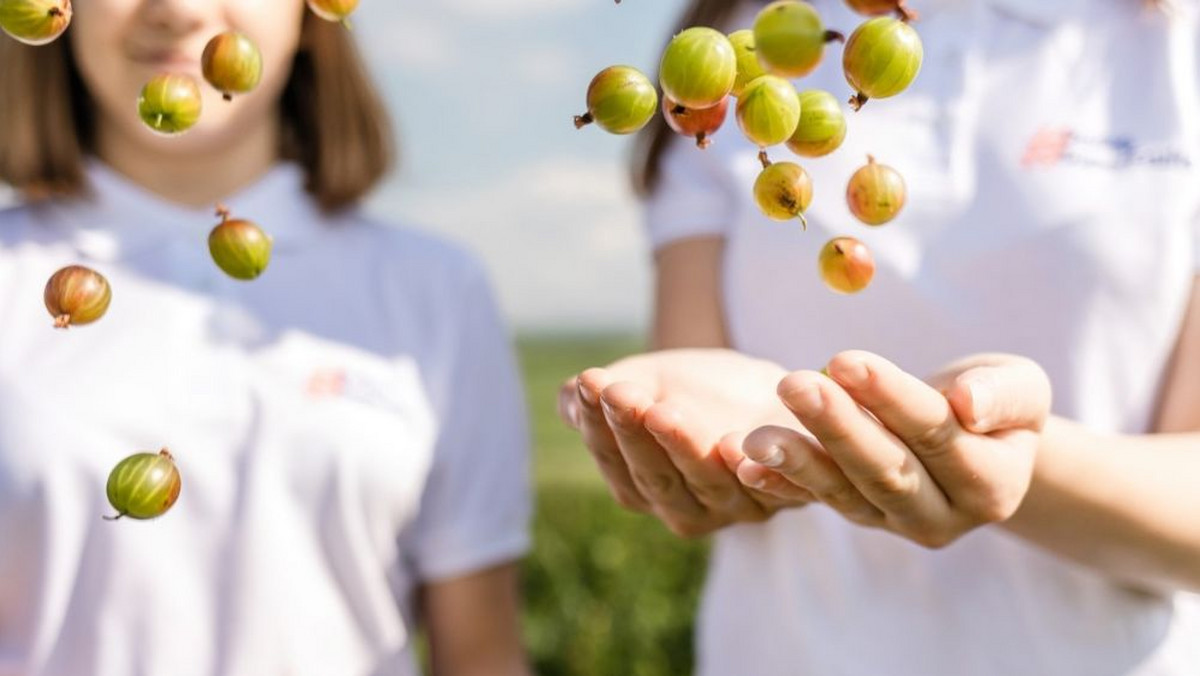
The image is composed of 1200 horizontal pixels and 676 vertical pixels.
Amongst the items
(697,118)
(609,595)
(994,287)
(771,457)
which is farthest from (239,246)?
(609,595)

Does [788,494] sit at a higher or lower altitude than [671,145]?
lower

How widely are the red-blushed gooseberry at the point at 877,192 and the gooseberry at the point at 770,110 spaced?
0.18 meters

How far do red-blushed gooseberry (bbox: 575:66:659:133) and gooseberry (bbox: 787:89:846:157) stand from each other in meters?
0.15

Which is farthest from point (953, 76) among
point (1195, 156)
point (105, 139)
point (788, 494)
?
point (105, 139)

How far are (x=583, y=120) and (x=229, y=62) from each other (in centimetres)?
37

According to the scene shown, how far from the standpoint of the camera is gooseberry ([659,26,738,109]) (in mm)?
1205

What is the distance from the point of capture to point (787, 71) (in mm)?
1180

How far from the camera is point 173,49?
1989 mm

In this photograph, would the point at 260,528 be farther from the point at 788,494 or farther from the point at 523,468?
the point at 788,494

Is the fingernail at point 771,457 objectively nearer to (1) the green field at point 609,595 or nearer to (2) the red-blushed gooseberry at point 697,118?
(2) the red-blushed gooseberry at point 697,118

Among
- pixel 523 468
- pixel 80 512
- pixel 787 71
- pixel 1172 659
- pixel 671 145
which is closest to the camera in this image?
pixel 787 71

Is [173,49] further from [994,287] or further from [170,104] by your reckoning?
[994,287]

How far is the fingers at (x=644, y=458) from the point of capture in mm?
1511

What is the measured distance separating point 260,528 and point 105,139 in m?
0.84
